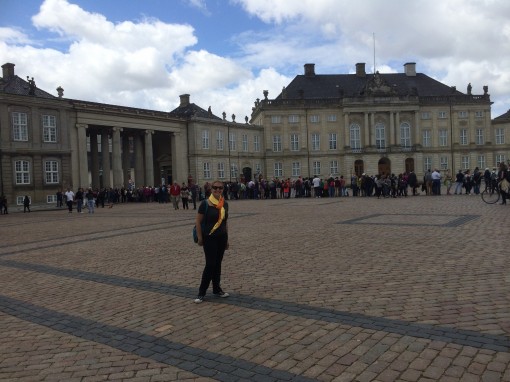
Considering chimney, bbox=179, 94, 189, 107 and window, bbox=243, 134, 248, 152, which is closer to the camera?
window, bbox=243, 134, 248, 152

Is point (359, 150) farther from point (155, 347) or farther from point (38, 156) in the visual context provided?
point (155, 347)

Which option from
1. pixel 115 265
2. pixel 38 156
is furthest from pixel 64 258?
pixel 38 156

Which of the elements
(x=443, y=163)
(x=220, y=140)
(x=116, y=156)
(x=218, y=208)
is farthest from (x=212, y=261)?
(x=443, y=163)

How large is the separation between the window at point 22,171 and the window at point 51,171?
152 centimetres

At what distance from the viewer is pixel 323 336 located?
4793mm

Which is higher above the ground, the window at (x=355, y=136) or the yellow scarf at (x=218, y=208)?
the window at (x=355, y=136)

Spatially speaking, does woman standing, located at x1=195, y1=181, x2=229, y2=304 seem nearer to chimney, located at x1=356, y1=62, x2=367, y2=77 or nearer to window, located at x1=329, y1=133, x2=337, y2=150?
window, located at x1=329, y1=133, x2=337, y2=150

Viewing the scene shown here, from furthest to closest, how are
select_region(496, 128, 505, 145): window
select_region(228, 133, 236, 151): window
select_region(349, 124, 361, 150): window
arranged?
select_region(496, 128, 505, 145): window < select_region(349, 124, 361, 150): window < select_region(228, 133, 236, 151): window

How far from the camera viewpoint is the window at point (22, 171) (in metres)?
39.0

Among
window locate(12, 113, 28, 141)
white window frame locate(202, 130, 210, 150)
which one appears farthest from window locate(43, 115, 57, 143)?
white window frame locate(202, 130, 210, 150)

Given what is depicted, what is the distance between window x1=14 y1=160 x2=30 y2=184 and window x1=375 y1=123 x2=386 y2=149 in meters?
43.4

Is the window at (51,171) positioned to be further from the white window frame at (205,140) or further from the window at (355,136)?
the window at (355,136)

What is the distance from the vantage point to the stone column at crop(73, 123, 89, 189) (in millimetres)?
42969

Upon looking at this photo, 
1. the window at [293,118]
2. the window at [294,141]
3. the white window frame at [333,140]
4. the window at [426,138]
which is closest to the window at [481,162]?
the window at [426,138]
